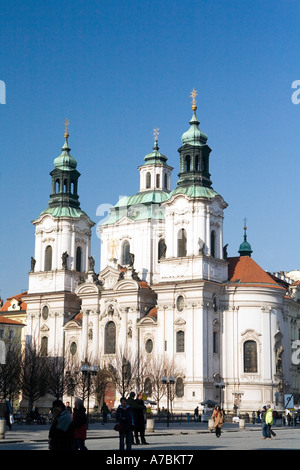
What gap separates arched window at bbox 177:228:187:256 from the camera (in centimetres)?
7756

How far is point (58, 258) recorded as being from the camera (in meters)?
85.8

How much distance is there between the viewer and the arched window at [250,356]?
2965 inches

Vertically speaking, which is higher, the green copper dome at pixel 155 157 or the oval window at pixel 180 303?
the green copper dome at pixel 155 157

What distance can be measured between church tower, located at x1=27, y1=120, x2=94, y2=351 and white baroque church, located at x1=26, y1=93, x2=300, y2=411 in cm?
12

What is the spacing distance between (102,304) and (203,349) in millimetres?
14163

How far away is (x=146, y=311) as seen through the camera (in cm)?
8062

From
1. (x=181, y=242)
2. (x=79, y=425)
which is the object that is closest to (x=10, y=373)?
(x=181, y=242)

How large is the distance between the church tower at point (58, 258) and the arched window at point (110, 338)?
6087mm

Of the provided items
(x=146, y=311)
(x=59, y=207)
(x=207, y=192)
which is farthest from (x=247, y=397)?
(x=59, y=207)

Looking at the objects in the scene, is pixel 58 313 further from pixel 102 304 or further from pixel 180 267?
pixel 180 267

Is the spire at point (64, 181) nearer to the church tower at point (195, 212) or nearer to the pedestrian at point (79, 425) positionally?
the church tower at point (195, 212)

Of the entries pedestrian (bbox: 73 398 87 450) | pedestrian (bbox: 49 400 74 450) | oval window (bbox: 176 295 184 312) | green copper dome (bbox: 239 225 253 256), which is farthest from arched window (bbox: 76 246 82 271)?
pedestrian (bbox: 49 400 74 450)

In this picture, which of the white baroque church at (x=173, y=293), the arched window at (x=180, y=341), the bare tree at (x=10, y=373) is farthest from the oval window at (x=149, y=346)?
the bare tree at (x=10, y=373)

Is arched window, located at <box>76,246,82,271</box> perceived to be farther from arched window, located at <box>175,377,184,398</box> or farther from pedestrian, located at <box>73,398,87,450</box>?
pedestrian, located at <box>73,398,87,450</box>
